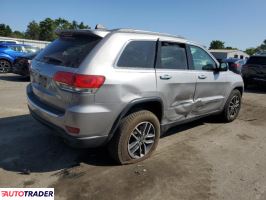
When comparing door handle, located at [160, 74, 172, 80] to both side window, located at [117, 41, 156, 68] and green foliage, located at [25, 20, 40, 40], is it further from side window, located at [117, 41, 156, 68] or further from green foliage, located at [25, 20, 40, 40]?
green foliage, located at [25, 20, 40, 40]

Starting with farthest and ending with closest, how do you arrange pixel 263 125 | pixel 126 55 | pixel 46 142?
pixel 263 125 < pixel 46 142 < pixel 126 55

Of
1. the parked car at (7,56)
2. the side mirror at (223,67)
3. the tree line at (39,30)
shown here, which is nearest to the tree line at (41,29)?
the tree line at (39,30)

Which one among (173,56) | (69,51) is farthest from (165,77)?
(69,51)

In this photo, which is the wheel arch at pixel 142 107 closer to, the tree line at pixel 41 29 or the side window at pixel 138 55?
the side window at pixel 138 55

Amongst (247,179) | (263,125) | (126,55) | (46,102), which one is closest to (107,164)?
(46,102)

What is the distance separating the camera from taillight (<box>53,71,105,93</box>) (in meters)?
3.30

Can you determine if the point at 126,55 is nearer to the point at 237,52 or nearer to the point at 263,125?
the point at 263,125

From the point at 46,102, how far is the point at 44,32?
2973 inches

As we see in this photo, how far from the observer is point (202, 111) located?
5359mm

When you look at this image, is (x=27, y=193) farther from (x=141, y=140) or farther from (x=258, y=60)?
(x=258, y=60)

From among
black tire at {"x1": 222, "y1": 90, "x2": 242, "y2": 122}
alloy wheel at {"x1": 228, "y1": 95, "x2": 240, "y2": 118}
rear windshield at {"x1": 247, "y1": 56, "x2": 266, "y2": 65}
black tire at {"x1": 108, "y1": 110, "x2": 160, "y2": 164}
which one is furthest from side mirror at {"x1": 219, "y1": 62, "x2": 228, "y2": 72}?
rear windshield at {"x1": 247, "y1": 56, "x2": 266, "y2": 65}

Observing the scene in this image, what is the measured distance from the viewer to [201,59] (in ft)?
17.2

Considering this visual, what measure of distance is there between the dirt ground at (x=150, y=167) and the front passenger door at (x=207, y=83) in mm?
589

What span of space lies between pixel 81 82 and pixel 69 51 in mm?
717
